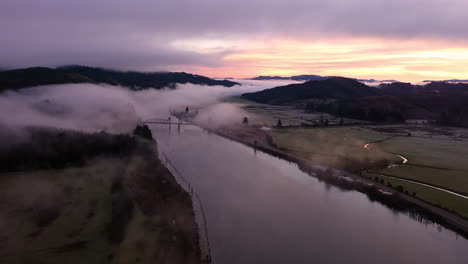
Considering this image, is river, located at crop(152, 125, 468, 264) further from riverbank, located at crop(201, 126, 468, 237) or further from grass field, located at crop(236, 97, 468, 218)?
grass field, located at crop(236, 97, 468, 218)

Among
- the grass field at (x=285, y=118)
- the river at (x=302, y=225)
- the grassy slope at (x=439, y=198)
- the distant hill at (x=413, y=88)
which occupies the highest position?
the distant hill at (x=413, y=88)

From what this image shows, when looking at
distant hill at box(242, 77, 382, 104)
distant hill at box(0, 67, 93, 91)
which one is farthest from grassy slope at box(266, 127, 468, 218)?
distant hill at box(242, 77, 382, 104)

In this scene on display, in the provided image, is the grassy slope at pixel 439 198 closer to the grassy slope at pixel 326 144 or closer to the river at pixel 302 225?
the river at pixel 302 225

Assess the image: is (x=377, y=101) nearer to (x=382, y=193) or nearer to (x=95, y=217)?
(x=382, y=193)

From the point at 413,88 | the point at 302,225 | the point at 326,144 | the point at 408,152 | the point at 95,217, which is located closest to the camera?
the point at 95,217

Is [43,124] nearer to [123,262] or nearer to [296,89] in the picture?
[123,262]

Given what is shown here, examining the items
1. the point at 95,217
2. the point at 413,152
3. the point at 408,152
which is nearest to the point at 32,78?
the point at 95,217

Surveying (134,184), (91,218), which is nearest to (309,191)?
(134,184)

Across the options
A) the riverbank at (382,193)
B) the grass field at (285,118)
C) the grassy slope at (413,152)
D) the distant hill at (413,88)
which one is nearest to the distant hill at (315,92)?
the distant hill at (413,88)
